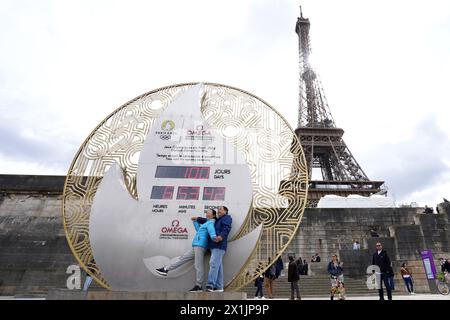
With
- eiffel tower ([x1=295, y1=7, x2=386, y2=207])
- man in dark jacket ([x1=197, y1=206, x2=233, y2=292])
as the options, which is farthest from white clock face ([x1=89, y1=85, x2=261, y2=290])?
eiffel tower ([x1=295, y1=7, x2=386, y2=207])

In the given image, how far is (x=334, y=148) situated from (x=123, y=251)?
32035mm

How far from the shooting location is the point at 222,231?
5.38 m

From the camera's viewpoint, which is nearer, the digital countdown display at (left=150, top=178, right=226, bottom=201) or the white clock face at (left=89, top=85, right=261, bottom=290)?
the white clock face at (left=89, top=85, right=261, bottom=290)

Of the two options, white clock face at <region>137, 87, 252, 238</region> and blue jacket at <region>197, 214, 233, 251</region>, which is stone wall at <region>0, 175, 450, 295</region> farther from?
blue jacket at <region>197, 214, 233, 251</region>

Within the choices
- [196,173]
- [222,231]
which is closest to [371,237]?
[196,173]

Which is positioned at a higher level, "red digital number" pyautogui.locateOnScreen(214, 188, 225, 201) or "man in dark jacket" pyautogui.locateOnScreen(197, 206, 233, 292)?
"red digital number" pyautogui.locateOnScreen(214, 188, 225, 201)

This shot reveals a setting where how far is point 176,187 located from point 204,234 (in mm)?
1392

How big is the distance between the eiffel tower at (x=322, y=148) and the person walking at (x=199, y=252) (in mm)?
21837

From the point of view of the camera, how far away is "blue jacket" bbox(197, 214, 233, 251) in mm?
5301

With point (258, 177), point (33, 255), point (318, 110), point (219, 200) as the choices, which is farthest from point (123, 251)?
point (318, 110)

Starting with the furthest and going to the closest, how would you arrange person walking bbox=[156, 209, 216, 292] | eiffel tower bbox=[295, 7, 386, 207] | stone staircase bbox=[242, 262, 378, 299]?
eiffel tower bbox=[295, 7, 386, 207], stone staircase bbox=[242, 262, 378, 299], person walking bbox=[156, 209, 216, 292]

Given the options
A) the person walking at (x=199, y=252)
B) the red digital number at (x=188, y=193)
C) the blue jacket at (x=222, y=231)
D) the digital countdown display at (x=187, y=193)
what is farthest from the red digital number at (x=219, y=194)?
the blue jacket at (x=222, y=231)

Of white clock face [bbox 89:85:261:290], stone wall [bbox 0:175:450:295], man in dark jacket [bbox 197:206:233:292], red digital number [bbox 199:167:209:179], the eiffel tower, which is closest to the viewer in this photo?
man in dark jacket [bbox 197:206:233:292]

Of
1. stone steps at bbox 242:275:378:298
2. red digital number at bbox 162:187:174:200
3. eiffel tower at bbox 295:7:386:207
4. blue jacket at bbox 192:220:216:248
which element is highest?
eiffel tower at bbox 295:7:386:207
